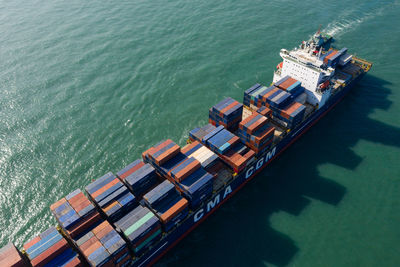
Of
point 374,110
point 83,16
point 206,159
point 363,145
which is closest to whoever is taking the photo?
point 206,159

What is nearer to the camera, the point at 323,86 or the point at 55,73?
the point at 323,86

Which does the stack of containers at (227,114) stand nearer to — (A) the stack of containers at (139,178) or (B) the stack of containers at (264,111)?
(B) the stack of containers at (264,111)

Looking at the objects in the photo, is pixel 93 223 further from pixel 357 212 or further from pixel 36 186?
pixel 357 212

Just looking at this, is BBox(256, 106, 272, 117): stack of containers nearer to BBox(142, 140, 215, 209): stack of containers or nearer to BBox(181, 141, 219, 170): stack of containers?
BBox(181, 141, 219, 170): stack of containers

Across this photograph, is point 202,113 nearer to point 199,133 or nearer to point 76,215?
point 199,133

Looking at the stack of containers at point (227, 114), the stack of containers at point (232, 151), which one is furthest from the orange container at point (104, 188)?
the stack of containers at point (227, 114)

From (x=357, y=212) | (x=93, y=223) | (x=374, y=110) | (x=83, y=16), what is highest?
(x=83, y=16)

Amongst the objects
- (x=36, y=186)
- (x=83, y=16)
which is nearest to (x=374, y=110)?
(x=36, y=186)
